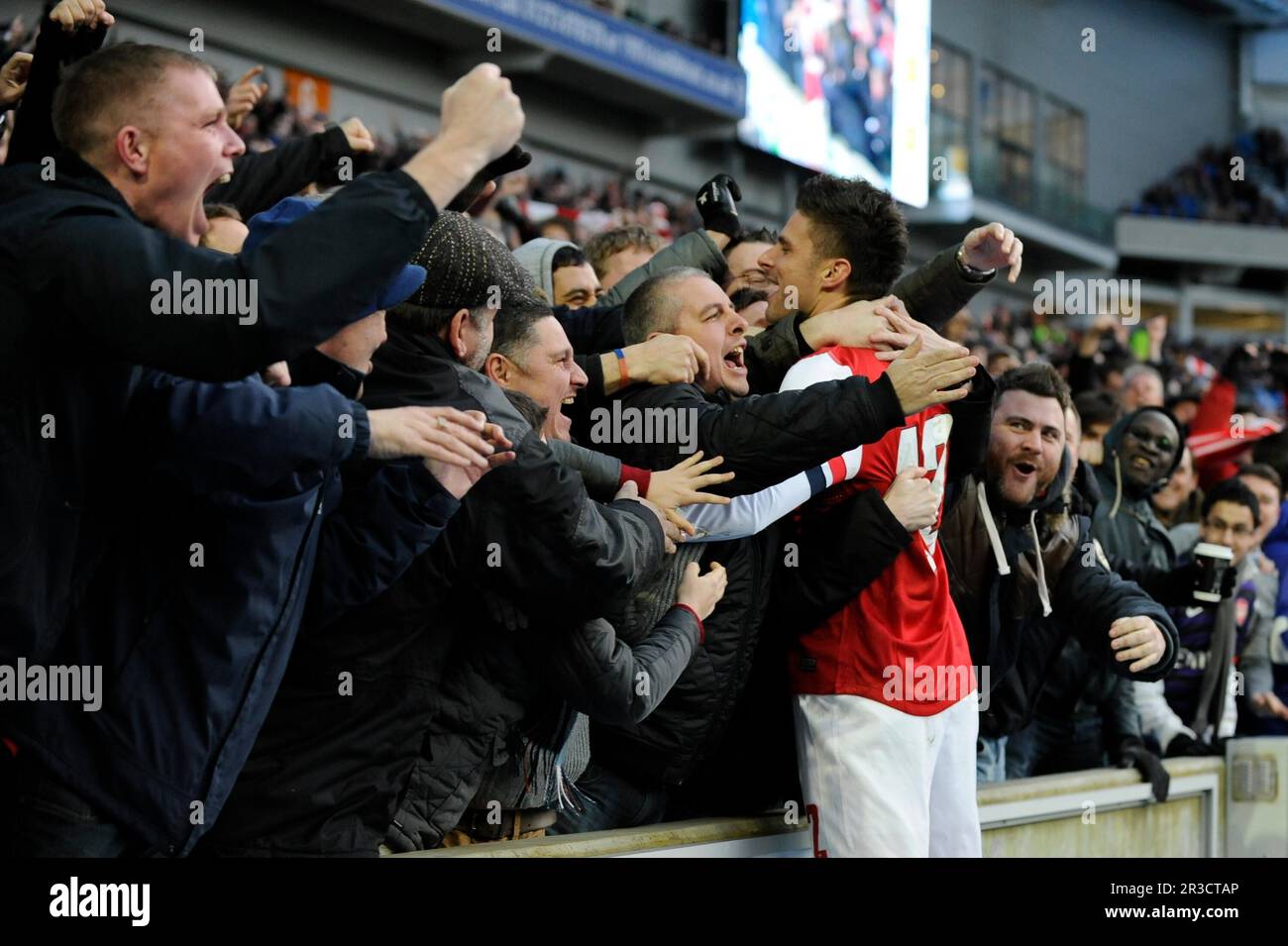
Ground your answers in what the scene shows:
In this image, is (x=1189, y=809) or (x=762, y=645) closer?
(x=762, y=645)

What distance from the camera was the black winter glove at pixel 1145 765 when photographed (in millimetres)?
4969

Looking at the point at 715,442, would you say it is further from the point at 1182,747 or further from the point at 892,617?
the point at 1182,747

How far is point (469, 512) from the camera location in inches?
105

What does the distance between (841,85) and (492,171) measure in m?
19.0

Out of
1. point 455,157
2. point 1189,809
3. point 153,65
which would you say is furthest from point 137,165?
point 1189,809

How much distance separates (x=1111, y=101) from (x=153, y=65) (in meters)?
33.1

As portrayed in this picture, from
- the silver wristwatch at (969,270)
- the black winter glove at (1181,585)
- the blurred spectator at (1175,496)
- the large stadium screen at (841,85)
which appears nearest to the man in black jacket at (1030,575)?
the silver wristwatch at (969,270)

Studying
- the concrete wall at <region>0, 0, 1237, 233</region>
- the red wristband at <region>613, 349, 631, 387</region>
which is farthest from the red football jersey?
the concrete wall at <region>0, 0, 1237, 233</region>

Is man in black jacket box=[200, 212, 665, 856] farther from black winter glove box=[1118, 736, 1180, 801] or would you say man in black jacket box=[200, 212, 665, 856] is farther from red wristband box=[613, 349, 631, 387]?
black winter glove box=[1118, 736, 1180, 801]

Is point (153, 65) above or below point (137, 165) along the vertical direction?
above

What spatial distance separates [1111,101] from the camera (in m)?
32.3

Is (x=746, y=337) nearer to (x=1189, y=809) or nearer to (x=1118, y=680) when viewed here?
(x=1118, y=680)

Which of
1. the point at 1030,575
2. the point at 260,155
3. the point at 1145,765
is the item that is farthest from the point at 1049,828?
the point at 260,155

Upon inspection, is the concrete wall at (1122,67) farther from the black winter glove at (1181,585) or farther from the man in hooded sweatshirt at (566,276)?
the man in hooded sweatshirt at (566,276)
